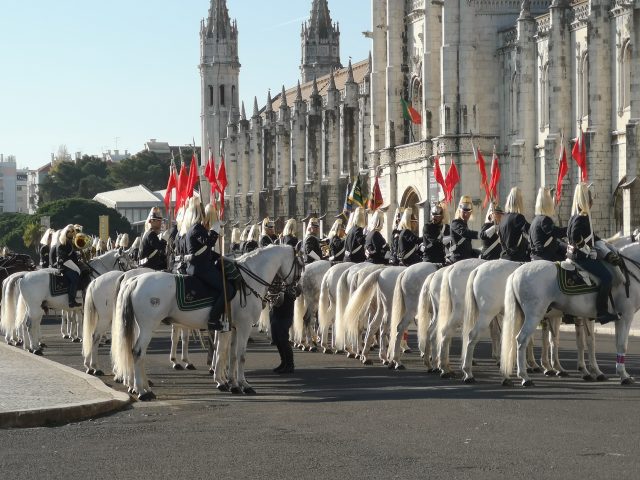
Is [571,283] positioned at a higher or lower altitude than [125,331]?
higher

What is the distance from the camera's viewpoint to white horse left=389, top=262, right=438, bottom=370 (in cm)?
2089

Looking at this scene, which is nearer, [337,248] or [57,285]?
[57,285]

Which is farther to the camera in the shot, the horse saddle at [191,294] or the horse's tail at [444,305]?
the horse's tail at [444,305]

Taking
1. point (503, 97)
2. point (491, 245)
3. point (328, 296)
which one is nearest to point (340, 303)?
point (328, 296)

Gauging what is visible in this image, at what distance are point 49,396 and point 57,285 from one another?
9141mm

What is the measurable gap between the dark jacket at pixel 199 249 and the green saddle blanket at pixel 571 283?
14.2ft

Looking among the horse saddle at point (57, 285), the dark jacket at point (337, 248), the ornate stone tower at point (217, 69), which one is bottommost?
the horse saddle at point (57, 285)

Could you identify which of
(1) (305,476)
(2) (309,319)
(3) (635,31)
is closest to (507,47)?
(3) (635,31)

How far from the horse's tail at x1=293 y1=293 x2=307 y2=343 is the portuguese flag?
31587mm

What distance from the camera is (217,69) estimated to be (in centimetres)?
11312

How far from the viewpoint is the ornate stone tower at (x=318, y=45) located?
12075 cm

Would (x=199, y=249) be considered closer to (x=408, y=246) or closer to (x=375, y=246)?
(x=408, y=246)

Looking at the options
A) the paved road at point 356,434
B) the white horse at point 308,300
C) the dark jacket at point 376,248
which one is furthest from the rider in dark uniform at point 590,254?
the white horse at point 308,300

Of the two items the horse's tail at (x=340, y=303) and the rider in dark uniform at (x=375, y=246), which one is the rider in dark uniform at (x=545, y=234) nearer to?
the horse's tail at (x=340, y=303)
